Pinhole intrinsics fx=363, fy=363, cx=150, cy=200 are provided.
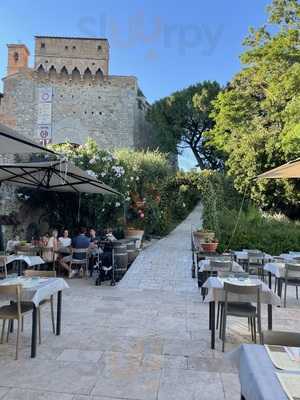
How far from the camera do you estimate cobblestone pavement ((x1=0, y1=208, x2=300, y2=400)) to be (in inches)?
→ 112

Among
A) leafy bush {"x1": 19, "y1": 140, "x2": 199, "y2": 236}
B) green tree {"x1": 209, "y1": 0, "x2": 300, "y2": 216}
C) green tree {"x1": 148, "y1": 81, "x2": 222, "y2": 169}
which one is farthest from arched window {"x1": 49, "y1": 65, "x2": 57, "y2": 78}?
leafy bush {"x1": 19, "y1": 140, "x2": 199, "y2": 236}

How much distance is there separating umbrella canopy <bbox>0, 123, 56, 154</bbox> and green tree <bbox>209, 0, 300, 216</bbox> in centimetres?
887

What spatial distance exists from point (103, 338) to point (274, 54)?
1173cm

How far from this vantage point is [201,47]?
877 cm

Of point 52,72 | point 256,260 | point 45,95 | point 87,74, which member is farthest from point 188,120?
point 256,260

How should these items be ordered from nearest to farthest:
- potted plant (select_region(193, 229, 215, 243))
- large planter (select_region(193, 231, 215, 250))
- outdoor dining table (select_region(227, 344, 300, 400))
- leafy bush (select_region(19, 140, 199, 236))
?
A: 1. outdoor dining table (select_region(227, 344, 300, 400))
2. large planter (select_region(193, 231, 215, 250))
3. potted plant (select_region(193, 229, 215, 243))
4. leafy bush (select_region(19, 140, 199, 236))

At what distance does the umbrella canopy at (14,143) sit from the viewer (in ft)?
10.0

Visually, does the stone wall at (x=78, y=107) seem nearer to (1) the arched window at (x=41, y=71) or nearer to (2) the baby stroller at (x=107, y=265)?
(1) the arched window at (x=41, y=71)

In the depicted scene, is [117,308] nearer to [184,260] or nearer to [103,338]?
[103,338]

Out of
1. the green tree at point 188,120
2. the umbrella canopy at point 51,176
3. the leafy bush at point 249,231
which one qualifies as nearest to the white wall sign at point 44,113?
the green tree at point 188,120

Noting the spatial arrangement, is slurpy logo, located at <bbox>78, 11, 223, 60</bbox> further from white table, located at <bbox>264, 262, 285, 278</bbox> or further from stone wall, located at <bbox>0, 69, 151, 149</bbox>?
stone wall, located at <bbox>0, 69, 151, 149</bbox>

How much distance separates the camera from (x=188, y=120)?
28516 mm

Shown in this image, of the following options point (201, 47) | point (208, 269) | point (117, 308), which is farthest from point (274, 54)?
point (117, 308)

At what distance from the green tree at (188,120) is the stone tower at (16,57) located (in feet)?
33.6
